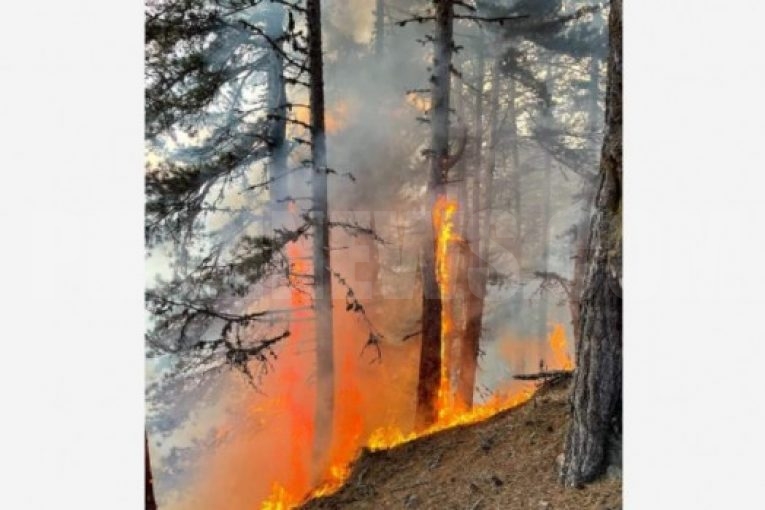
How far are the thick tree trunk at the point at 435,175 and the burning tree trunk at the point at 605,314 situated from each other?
1.94 meters

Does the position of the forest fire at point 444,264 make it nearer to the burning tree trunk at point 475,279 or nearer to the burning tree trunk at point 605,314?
the burning tree trunk at point 475,279

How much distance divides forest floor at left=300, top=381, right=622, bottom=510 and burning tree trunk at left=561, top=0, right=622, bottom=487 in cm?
19

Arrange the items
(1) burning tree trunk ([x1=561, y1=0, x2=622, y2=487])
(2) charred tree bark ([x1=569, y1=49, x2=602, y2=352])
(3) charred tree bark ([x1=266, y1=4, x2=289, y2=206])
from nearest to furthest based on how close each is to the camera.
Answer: (1) burning tree trunk ([x1=561, y1=0, x2=622, y2=487]) → (2) charred tree bark ([x1=569, y1=49, x2=602, y2=352]) → (3) charred tree bark ([x1=266, y1=4, x2=289, y2=206])

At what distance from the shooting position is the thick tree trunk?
4.82 meters

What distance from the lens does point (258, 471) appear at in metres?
4.61

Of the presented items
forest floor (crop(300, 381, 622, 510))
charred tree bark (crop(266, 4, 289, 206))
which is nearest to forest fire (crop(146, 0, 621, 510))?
charred tree bark (crop(266, 4, 289, 206))

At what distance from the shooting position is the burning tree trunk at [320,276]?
15.2 ft

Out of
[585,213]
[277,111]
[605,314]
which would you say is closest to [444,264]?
[585,213]

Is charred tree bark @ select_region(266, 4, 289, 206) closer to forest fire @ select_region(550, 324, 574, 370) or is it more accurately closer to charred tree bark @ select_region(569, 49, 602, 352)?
charred tree bark @ select_region(569, 49, 602, 352)

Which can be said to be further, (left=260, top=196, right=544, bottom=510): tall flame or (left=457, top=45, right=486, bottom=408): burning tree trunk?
(left=457, top=45, right=486, bottom=408): burning tree trunk

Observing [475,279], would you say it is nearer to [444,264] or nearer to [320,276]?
[444,264]

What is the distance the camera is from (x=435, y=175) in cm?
482

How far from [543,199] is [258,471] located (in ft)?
10.7

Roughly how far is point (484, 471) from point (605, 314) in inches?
56.1
